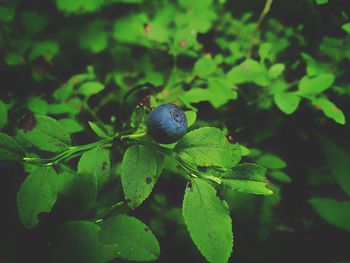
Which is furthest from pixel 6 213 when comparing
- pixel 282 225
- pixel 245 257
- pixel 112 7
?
pixel 112 7

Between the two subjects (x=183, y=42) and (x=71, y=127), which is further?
(x=183, y=42)

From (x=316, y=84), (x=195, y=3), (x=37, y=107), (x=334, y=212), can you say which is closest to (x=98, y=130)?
(x=37, y=107)

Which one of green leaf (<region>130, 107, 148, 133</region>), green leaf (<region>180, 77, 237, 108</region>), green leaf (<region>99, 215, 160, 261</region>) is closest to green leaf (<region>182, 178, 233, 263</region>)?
green leaf (<region>99, 215, 160, 261</region>)

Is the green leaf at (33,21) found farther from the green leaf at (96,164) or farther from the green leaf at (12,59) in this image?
the green leaf at (96,164)

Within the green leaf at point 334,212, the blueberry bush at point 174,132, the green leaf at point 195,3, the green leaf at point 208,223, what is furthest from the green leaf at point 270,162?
the green leaf at point 195,3

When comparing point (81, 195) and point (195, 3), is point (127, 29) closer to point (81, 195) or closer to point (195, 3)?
point (195, 3)

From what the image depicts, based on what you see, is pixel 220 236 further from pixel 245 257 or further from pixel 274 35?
pixel 274 35

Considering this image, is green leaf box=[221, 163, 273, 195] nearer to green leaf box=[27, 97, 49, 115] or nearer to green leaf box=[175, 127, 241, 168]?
green leaf box=[175, 127, 241, 168]
